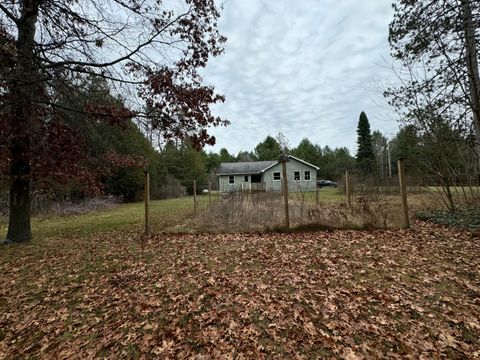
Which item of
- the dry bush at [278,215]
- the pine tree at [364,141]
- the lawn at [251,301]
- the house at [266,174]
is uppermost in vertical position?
the pine tree at [364,141]

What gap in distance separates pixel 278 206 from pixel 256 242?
2167 mm

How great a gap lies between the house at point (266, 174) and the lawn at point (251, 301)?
21.8 m

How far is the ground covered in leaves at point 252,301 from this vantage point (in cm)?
254

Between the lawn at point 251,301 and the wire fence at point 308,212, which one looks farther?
the wire fence at point 308,212

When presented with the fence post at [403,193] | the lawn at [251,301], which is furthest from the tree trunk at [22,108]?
the fence post at [403,193]

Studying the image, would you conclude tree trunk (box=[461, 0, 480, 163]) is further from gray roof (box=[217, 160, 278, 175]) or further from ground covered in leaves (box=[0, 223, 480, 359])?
gray roof (box=[217, 160, 278, 175])

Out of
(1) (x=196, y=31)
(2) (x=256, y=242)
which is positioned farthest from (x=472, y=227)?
(1) (x=196, y=31)

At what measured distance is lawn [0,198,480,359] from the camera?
254 centimetres

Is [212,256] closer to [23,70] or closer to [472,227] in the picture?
[23,70]

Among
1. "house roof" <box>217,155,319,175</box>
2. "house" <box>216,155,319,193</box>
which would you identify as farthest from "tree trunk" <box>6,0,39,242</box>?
"house roof" <box>217,155,319,175</box>

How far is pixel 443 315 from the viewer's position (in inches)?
110

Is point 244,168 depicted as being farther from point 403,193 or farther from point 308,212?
point 403,193

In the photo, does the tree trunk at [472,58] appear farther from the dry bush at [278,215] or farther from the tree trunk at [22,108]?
the tree trunk at [22,108]

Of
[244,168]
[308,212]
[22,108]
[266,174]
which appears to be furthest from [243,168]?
[22,108]
